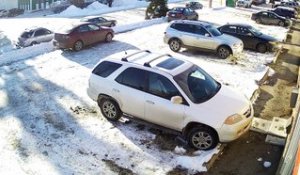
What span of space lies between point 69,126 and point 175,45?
986 cm

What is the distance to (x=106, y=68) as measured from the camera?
10906mm

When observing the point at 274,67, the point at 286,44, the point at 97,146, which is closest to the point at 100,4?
the point at 286,44

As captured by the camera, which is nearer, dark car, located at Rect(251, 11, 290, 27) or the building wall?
dark car, located at Rect(251, 11, 290, 27)

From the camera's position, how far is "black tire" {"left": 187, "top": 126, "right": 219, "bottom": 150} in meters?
9.18

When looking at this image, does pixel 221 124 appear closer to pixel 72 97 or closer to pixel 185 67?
pixel 185 67

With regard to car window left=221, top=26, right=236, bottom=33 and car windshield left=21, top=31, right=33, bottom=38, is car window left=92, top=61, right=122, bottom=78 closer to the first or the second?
car window left=221, top=26, right=236, bottom=33

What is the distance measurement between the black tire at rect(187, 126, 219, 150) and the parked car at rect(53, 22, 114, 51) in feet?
35.5

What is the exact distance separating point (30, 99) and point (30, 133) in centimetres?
261

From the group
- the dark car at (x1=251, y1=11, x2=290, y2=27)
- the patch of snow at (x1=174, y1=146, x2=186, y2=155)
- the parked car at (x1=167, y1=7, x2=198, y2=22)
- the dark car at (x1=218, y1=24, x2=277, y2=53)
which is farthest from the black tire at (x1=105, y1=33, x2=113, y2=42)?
the dark car at (x1=251, y1=11, x2=290, y2=27)

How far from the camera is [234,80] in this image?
14.9 metres

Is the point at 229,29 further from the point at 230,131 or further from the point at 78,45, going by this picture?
the point at 230,131

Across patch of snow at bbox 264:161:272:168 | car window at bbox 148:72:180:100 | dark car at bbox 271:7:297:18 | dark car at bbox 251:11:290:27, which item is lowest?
patch of snow at bbox 264:161:272:168

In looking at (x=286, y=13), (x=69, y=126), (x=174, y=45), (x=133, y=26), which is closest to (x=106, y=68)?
(x=69, y=126)

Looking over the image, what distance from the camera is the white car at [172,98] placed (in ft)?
30.1
